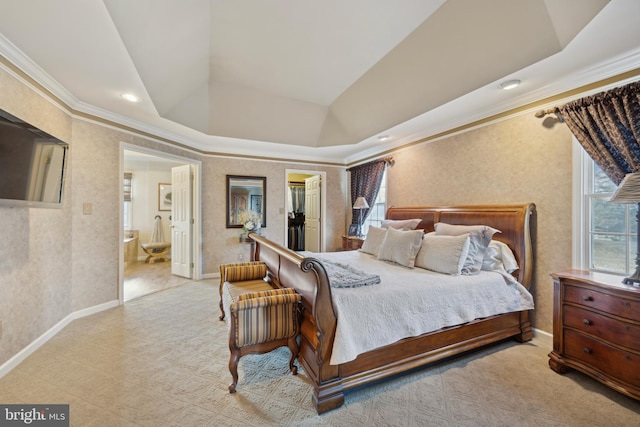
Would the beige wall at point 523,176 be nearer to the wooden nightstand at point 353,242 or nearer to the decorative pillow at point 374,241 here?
the decorative pillow at point 374,241

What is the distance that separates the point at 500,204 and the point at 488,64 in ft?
4.75

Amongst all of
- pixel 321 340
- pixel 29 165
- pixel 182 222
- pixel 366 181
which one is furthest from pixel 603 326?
pixel 182 222

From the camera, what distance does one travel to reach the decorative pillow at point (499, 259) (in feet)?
8.28

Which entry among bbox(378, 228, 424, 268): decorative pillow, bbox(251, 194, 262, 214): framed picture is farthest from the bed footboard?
bbox(251, 194, 262, 214): framed picture

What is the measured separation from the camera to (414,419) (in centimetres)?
159

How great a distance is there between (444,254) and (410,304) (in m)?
0.77

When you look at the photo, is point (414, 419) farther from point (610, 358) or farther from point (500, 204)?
point (500, 204)

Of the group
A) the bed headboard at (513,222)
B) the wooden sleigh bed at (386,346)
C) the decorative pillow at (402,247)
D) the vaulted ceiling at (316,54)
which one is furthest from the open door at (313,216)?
the bed headboard at (513,222)

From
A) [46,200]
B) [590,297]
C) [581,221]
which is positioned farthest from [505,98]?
[46,200]

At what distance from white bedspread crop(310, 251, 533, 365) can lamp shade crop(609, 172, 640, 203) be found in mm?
1020

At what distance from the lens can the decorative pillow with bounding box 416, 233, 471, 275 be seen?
233cm

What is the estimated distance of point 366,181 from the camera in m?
5.05

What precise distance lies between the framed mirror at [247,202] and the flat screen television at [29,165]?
265 cm

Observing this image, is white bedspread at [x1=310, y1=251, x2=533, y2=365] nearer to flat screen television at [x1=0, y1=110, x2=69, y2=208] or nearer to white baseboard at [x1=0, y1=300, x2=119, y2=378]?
flat screen television at [x1=0, y1=110, x2=69, y2=208]
